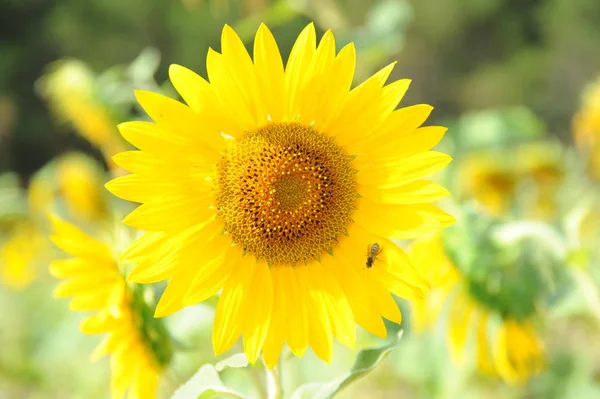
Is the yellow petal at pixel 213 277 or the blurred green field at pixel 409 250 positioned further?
the blurred green field at pixel 409 250

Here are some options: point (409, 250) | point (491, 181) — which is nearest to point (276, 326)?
point (409, 250)

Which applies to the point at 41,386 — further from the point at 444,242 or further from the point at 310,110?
the point at 310,110

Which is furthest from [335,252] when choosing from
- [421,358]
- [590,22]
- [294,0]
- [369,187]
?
[590,22]

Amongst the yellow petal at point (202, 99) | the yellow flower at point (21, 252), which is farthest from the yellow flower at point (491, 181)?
the yellow flower at point (21, 252)

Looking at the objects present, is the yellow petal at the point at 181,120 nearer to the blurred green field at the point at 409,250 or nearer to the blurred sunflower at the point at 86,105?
the blurred green field at the point at 409,250

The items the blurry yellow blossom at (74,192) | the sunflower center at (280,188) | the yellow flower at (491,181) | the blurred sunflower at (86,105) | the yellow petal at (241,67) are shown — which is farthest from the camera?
the blurry yellow blossom at (74,192)

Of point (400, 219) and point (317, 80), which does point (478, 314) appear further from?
point (317, 80)

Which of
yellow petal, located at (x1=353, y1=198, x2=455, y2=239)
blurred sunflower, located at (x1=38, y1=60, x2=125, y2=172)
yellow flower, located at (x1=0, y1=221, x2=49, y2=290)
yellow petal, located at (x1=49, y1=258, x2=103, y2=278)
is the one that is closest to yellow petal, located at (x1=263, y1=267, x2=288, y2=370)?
yellow petal, located at (x1=353, y1=198, x2=455, y2=239)

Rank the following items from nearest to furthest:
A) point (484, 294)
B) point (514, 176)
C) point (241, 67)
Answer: point (241, 67), point (484, 294), point (514, 176)
